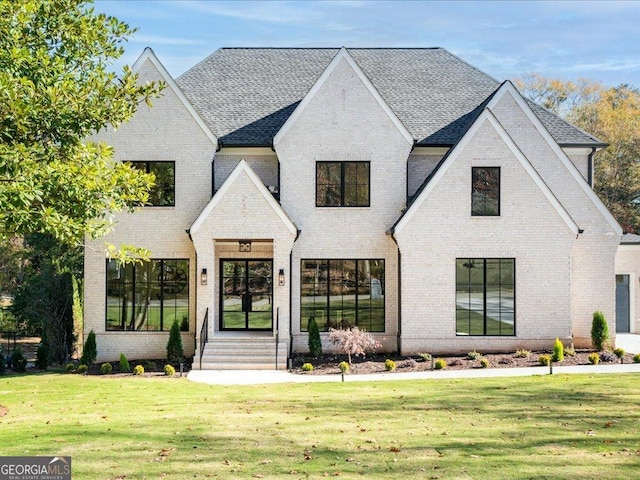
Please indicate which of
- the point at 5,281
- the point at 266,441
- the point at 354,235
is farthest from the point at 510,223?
the point at 5,281

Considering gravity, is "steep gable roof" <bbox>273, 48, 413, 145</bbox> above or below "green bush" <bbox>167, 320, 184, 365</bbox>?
above

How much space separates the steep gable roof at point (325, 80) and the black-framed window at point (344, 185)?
1714mm

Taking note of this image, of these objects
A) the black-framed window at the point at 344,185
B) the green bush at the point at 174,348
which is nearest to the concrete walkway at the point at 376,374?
the green bush at the point at 174,348

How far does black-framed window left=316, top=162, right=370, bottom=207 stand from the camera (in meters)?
24.7

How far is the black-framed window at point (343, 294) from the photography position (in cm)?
2456

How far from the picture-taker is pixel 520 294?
23.8 meters

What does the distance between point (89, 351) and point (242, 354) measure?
5.16 meters

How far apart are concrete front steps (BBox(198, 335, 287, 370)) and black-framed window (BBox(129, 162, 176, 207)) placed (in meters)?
5.01

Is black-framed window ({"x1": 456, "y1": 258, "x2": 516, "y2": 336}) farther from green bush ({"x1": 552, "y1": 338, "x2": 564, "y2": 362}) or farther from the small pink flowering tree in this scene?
the small pink flowering tree

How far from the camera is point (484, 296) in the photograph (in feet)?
77.9

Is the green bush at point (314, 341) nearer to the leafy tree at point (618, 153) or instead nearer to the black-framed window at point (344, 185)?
the black-framed window at point (344, 185)

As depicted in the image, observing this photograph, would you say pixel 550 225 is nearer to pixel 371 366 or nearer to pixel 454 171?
pixel 454 171

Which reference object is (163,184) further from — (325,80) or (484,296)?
(484,296)

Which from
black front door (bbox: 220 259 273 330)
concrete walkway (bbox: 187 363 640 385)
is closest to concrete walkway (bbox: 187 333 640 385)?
concrete walkway (bbox: 187 363 640 385)
